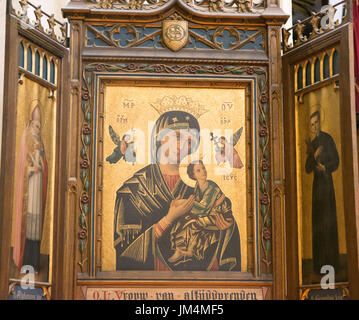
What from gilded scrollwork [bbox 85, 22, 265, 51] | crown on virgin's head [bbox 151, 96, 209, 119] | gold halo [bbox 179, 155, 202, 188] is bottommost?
gold halo [bbox 179, 155, 202, 188]

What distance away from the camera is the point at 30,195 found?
5.85m

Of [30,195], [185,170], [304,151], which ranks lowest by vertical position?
[30,195]

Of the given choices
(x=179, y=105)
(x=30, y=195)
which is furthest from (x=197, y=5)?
(x=30, y=195)

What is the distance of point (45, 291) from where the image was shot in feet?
19.4

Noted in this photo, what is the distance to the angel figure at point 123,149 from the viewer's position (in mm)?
6461

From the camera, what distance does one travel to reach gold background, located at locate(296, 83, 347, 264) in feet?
19.2

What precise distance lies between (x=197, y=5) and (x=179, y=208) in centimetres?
189

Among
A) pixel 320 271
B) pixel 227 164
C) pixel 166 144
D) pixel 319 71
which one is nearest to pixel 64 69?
pixel 166 144

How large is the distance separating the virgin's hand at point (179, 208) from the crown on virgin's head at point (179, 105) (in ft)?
2.58

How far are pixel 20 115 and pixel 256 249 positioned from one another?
232 centimetres

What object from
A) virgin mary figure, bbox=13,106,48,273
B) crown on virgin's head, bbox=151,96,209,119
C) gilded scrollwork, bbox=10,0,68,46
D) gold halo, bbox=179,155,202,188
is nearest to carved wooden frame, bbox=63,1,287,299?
gilded scrollwork, bbox=10,0,68,46

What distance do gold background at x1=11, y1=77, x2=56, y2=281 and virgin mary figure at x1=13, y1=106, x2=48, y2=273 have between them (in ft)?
0.19

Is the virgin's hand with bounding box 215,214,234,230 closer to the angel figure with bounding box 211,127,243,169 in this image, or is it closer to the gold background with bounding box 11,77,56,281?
the angel figure with bounding box 211,127,243,169

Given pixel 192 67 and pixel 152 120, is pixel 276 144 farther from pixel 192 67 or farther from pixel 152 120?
pixel 152 120
